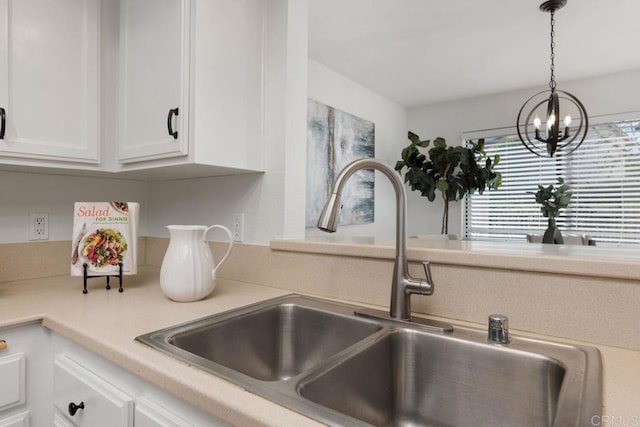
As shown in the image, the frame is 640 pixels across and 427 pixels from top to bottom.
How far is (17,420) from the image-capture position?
1022 mm

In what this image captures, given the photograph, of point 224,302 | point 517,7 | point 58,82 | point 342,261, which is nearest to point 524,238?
point 517,7

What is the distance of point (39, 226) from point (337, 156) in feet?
8.14

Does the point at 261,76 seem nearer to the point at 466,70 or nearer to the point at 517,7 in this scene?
the point at 517,7

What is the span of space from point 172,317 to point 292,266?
0.47 metres

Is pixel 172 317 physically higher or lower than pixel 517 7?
lower

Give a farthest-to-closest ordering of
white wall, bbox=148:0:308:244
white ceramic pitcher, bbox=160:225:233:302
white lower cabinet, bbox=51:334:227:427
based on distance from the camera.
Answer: white wall, bbox=148:0:308:244 → white ceramic pitcher, bbox=160:225:233:302 → white lower cabinet, bbox=51:334:227:427

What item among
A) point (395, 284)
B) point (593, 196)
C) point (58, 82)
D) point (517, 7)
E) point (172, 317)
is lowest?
point (172, 317)

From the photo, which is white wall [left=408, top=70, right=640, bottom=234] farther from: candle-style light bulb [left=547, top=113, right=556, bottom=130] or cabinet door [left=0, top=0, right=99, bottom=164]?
cabinet door [left=0, top=0, right=99, bottom=164]

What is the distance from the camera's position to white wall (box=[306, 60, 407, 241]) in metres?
3.48

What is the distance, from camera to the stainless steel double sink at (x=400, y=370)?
68cm

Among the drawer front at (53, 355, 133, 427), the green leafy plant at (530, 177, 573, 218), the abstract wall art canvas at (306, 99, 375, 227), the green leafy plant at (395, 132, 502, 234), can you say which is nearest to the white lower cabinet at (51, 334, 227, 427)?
the drawer front at (53, 355, 133, 427)

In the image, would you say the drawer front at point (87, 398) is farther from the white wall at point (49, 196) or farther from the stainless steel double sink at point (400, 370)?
the white wall at point (49, 196)

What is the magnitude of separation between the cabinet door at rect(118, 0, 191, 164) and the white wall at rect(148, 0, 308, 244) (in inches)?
8.7

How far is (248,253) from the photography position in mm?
1527
